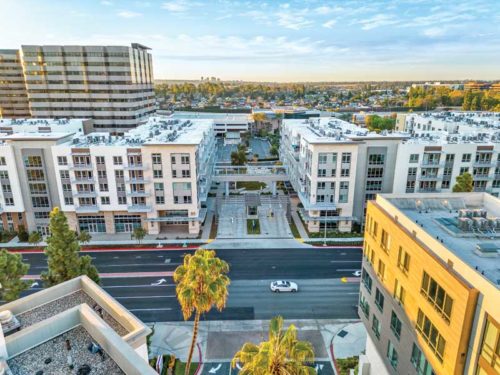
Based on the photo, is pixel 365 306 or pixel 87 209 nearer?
pixel 365 306

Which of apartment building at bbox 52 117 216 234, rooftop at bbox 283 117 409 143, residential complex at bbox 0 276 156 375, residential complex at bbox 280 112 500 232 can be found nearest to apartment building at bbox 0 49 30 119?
apartment building at bbox 52 117 216 234

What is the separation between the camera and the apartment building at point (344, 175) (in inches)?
2502

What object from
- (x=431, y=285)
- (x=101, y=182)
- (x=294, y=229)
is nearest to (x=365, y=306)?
(x=431, y=285)

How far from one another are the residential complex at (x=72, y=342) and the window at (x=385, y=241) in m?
19.4

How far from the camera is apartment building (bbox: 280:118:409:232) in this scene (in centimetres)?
6356

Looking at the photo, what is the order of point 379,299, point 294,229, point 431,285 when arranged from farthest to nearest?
point 294,229 → point 379,299 → point 431,285

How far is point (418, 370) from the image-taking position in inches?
896

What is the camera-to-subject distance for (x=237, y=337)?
124ft

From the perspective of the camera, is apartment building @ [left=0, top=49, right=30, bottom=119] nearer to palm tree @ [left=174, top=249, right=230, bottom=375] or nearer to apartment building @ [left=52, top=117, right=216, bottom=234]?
apartment building @ [left=52, top=117, right=216, bottom=234]

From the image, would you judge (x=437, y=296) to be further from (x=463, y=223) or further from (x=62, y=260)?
(x=62, y=260)

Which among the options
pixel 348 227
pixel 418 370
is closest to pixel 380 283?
pixel 418 370

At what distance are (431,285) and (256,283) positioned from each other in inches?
1181

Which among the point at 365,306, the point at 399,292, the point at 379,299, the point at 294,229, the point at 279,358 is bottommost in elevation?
the point at 294,229

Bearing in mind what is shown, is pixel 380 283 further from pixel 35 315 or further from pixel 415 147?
pixel 415 147
